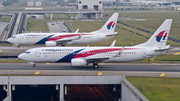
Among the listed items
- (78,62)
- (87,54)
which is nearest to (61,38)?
(87,54)

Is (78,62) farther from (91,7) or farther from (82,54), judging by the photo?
(91,7)

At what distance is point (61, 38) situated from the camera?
73.6 metres

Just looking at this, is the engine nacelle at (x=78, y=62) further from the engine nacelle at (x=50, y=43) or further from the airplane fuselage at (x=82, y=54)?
the engine nacelle at (x=50, y=43)

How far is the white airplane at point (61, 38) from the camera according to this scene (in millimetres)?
72375

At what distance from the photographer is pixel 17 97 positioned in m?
45.4

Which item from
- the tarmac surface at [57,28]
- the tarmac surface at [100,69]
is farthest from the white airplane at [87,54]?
the tarmac surface at [57,28]

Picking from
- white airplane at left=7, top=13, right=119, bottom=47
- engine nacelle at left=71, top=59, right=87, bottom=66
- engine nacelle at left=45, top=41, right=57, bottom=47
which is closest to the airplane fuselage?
engine nacelle at left=71, top=59, right=87, bottom=66

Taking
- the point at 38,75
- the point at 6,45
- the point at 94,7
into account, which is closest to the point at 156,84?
the point at 38,75

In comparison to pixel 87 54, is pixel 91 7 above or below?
above

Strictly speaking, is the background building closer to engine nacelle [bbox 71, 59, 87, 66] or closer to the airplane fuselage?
the airplane fuselage

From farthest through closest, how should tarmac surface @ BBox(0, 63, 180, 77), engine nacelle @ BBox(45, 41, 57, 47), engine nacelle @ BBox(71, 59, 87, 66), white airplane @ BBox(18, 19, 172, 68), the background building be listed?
the background building, engine nacelle @ BBox(45, 41, 57, 47), white airplane @ BBox(18, 19, 172, 68), engine nacelle @ BBox(71, 59, 87, 66), tarmac surface @ BBox(0, 63, 180, 77)

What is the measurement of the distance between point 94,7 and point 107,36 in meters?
108

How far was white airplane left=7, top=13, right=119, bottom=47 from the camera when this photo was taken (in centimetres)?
7238

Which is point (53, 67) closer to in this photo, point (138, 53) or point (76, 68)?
point (76, 68)
